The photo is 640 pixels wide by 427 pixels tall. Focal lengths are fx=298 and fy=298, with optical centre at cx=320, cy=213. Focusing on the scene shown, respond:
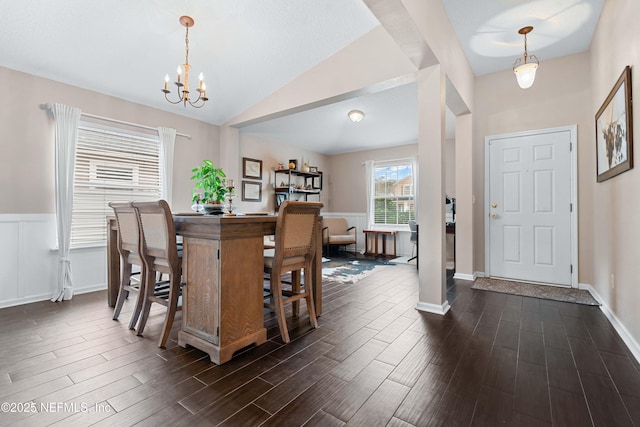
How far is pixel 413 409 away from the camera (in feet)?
4.74

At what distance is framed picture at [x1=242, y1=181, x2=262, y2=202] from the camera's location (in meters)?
5.42

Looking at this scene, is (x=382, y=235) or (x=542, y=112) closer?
(x=542, y=112)

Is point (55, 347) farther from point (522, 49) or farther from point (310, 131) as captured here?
point (522, 49)

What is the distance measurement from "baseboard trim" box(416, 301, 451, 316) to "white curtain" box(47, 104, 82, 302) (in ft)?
12.3

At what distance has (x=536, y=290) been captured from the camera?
3.56 metres

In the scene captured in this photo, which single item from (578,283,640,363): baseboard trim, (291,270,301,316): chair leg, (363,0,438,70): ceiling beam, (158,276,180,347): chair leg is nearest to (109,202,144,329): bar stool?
(158,276,180,347): chair leg

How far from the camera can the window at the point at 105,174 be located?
352 centimetres

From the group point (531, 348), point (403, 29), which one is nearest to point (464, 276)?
point (531, 348)

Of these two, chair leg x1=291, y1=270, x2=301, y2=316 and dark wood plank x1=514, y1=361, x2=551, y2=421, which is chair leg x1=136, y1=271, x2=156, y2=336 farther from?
dark wood plank x1=514, y1=361, x2=551, y2=421

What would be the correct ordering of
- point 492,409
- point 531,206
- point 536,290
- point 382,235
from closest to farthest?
point 492,409, point 536,290, point 531,206, point 382,235

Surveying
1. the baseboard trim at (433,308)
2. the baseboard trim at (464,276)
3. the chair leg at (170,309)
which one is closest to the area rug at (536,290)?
the baseboard trim at (464,276)

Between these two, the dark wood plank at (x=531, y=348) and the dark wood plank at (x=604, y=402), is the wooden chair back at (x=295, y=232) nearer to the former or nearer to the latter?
the dark wood plank at (x=531, y=348)

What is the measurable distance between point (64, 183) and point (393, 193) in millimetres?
5631

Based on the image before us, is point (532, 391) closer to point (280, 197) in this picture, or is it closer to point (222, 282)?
point (222, 282)
